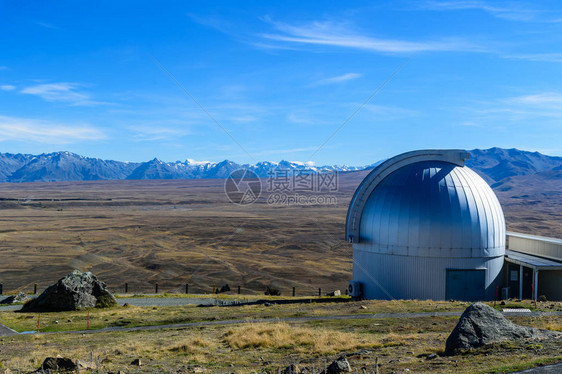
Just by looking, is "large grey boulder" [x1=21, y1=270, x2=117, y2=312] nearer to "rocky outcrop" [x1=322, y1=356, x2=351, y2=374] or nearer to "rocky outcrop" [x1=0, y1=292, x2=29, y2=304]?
"rocky outcrop" [x1=0, y1=292, x2=29, y2=304]

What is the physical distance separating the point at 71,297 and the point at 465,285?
22226mm

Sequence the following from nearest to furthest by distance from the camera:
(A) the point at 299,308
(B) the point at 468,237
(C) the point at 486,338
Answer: (C) the point at 486,338 < (A) the point at 299,308 < (B) the point at 468,237

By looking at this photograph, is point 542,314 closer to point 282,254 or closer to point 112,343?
point 112,343

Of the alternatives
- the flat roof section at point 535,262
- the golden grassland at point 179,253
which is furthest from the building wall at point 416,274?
the golden grassland at point 179,253

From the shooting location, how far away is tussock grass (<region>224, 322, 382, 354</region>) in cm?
1500

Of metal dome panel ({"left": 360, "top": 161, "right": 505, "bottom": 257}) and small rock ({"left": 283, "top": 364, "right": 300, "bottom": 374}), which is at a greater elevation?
metal dome panel ({"left": 360, "top": 161, "right": 505, "bottom": 257})

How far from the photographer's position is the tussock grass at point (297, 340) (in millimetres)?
15000

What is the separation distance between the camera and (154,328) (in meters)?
21.0

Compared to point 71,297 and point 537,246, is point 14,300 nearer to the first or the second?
point 71,297

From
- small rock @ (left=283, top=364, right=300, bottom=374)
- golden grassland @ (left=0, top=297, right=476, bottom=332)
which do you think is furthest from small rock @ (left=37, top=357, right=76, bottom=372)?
golden grassland @ (left=0, top=297, right=476, bottom=332)

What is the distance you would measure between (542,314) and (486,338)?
8.60 metres

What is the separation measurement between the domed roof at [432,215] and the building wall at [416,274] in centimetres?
42

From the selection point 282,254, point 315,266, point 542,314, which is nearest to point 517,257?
point 542,314

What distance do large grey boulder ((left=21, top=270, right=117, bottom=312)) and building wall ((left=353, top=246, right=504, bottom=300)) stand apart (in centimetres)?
1558
